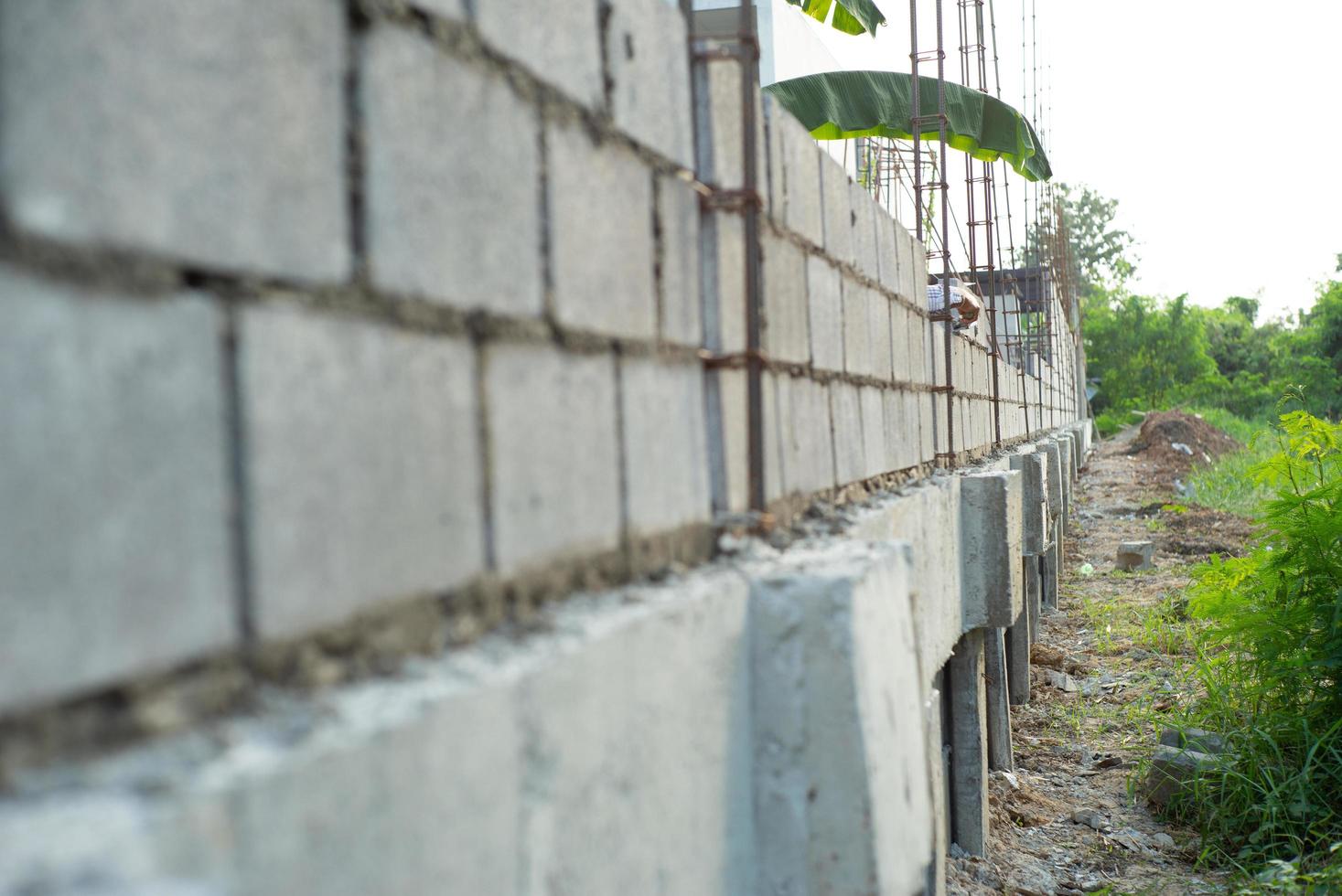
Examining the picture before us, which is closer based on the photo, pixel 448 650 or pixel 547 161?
pixel 448 650

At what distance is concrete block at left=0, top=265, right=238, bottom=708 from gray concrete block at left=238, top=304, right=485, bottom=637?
50 mm

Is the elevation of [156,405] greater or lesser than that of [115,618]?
greater

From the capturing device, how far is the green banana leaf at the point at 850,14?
7.18 metres

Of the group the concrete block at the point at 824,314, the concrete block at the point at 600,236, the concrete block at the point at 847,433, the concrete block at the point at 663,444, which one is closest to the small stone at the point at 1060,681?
the concrete block at the point at 847,433

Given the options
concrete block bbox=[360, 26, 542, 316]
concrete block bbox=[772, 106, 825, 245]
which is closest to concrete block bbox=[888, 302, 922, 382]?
concrete block bbox=[772, 106, 825, 245]

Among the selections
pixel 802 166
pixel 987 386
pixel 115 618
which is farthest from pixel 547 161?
pixel 987 386

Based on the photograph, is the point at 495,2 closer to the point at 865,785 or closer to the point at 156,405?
the point at 156,405

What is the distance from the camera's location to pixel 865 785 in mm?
1845

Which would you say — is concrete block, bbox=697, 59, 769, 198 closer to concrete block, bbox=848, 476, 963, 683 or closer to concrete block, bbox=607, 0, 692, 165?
concrete block, bbox=607, 0, 692, 165

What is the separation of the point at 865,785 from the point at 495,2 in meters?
1.34

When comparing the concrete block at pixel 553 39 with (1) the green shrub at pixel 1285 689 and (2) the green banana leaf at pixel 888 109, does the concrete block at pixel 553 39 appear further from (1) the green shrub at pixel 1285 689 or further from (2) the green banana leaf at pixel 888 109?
(2) the green banana leaf at pixel 888 109

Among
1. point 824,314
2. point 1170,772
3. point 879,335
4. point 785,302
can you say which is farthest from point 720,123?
point 1170,772

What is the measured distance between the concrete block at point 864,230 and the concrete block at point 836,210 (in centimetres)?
4

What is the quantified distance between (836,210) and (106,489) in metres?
2.77
